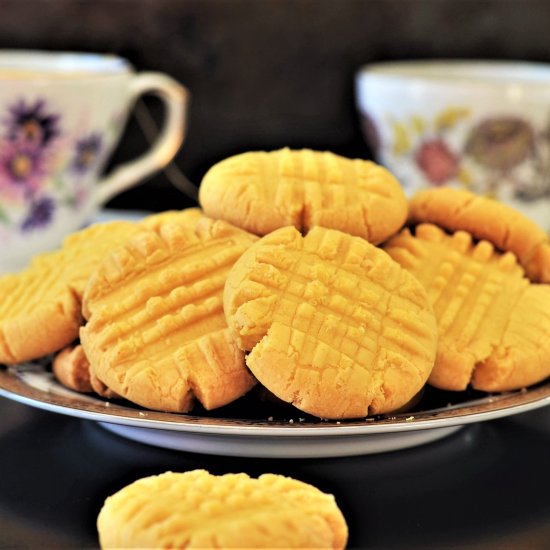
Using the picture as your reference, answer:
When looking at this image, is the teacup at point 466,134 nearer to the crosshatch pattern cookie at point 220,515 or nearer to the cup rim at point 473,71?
the cup rim at point 473,71

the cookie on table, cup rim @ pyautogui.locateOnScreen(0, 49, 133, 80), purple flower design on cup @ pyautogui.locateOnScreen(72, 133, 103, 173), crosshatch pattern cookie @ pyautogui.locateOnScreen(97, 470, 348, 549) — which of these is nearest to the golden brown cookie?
the cookie on table

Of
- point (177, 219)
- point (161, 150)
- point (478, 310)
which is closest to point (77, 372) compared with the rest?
point (177, 219)

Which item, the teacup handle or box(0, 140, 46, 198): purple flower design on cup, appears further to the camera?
the teacup handle

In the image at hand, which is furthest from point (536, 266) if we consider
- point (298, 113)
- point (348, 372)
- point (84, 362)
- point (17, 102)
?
point (298, 113)

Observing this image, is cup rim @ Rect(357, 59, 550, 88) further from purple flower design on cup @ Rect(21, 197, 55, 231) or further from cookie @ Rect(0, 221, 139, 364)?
cookie @ Rect(0, 221, 139, 364)

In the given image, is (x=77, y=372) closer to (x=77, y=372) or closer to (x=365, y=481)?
(x=77, y=372)

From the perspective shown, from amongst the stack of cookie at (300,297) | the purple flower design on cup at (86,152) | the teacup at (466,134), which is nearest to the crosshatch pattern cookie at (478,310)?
the stack of cookie at (300,297)
